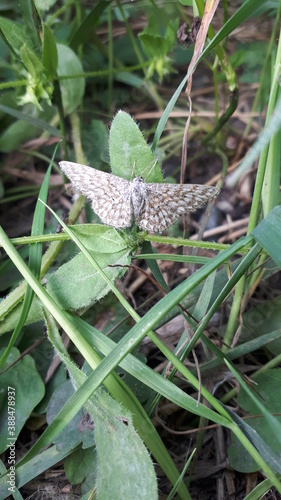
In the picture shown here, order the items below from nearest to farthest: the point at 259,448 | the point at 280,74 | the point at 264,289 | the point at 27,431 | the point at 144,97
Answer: the point at 259,448
the point at 280,74
the point at 27,431
the point at 264,289
the point at 144,97

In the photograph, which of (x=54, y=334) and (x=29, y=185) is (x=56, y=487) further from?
(x=29, y=185)

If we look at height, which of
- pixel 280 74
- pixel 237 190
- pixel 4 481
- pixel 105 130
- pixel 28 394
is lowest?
pixel 4 481

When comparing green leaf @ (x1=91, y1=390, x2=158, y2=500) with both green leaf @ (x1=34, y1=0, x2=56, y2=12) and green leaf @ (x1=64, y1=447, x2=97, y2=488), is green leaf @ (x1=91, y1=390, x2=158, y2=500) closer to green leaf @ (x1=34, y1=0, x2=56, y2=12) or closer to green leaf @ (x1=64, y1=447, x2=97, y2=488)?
green leaf @ (x1=64, y1=447, x2=97, y2=488)

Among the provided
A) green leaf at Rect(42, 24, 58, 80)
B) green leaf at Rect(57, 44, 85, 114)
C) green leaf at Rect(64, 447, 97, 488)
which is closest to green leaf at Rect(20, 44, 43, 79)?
green leaf at Rect(42, 24, 58, 80)

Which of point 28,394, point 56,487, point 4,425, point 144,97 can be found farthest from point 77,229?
point 144,97

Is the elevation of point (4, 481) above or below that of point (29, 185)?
below

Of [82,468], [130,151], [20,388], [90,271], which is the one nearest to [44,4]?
[130,151]
